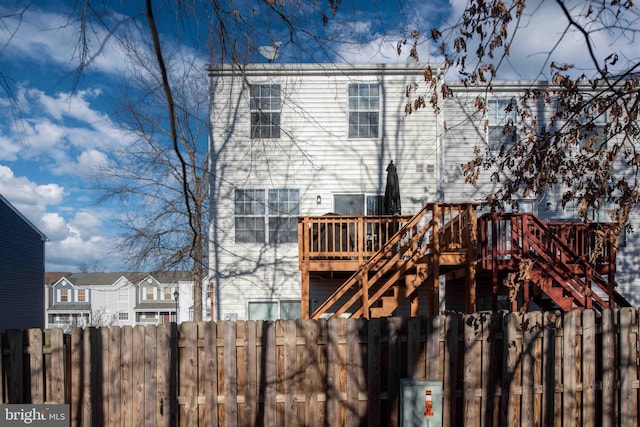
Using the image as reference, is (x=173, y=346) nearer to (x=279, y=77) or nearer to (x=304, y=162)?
(x=304, y=162)

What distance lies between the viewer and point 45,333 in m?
4.97

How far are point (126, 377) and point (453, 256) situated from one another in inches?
231

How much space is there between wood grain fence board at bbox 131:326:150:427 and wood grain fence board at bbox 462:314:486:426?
3366mm

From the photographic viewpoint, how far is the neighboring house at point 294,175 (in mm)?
11664

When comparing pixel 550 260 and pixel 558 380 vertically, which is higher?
pixel 550 260

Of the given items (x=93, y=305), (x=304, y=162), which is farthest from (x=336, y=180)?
(x=93, y=305)

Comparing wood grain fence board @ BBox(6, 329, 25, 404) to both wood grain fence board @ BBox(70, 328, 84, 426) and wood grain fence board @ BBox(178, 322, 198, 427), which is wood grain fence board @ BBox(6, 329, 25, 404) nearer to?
wood grain fence board @ BBox(70, 328, 84, 426)

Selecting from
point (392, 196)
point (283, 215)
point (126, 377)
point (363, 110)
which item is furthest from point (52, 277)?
point (126, 377)

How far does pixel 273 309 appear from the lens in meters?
11.6

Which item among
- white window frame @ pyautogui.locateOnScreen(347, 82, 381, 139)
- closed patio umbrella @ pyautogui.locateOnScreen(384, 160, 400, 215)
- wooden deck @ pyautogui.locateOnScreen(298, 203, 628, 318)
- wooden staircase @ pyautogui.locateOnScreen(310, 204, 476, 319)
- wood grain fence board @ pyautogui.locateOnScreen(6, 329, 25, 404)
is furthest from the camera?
white window frame @ pyautogui.locateOnScreen(347, 82, 381, 139)

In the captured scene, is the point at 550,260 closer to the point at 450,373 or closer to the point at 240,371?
the point at 450,373

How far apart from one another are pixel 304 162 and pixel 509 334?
302 inches

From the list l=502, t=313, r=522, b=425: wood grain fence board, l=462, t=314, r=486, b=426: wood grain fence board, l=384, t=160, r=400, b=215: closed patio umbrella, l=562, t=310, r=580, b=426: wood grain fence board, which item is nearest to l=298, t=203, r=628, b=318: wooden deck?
l=384, t=160, r=400, b=215: closed patio umbrella

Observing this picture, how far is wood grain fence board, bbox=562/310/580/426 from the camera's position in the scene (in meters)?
4.99
